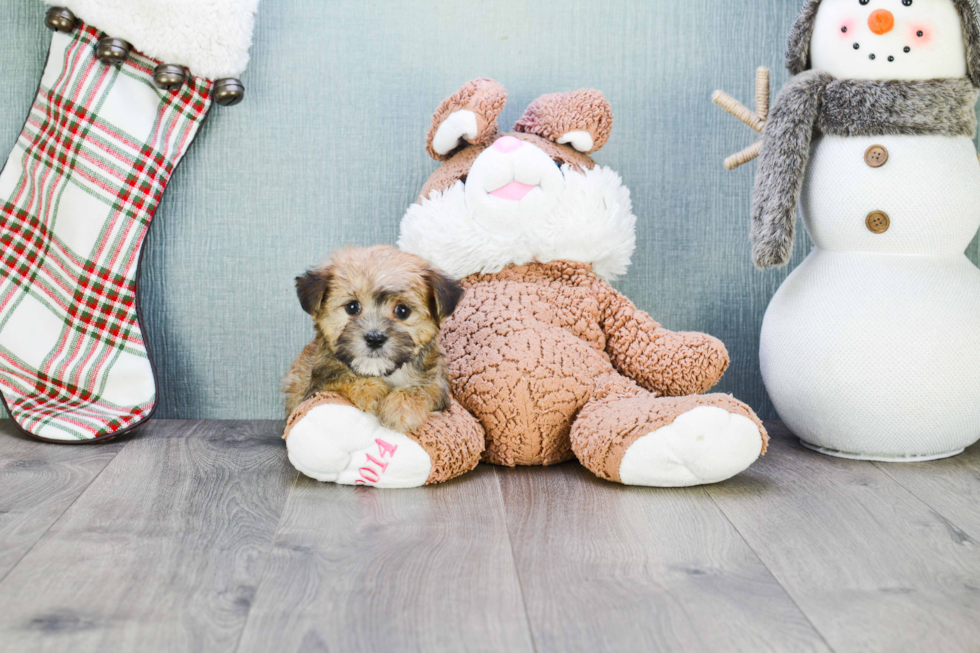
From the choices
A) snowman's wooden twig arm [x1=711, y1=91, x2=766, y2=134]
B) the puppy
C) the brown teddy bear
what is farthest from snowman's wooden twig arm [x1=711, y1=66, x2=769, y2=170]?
the puppy

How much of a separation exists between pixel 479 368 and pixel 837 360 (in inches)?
23.8

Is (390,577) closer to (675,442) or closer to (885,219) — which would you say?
(675,442)

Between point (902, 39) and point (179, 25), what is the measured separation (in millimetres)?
1270

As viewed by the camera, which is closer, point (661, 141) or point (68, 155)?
point (68, 155)

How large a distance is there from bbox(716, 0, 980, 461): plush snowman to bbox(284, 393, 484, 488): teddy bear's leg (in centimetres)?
64

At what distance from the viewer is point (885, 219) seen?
4.68 feet

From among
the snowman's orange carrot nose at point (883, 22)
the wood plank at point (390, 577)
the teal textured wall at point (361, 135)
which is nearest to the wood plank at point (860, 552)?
the wood plank at point (390, 577)

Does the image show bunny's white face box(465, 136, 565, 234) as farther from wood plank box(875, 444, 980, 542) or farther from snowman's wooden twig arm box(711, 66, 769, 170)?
wood plank box(875, 444, 980, 542)

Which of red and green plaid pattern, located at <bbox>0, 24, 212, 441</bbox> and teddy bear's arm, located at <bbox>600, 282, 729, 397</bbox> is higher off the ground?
red and green plaid pattern, located at <bbox>0, 24, 212, 441</bbox>

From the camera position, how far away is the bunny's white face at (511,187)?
1.46 m

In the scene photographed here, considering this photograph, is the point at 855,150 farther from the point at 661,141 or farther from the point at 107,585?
the point at 107,585

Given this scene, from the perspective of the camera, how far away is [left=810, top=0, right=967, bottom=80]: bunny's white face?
1.40m

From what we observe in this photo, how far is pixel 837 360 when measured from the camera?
142 cm

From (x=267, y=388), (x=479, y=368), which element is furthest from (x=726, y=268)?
(x=267, y=388)
